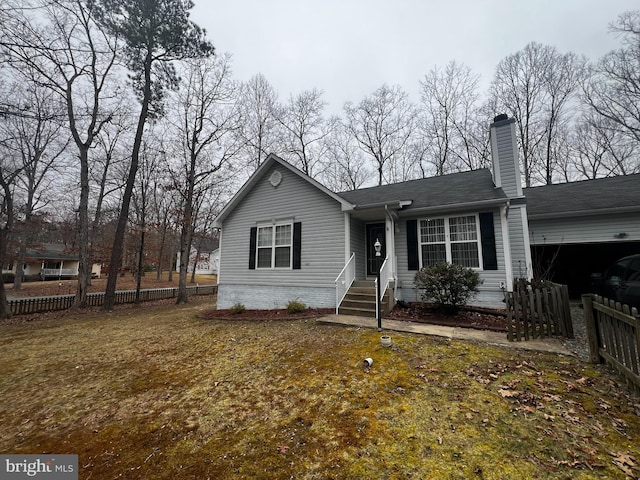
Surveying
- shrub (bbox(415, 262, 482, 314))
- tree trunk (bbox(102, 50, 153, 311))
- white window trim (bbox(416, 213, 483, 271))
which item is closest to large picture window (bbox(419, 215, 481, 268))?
white window trim (bbox(416, 213, 483, 271))

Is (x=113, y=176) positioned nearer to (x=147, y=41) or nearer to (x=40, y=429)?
(x=147, y=41)

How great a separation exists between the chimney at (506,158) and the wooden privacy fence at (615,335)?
6.23 meters

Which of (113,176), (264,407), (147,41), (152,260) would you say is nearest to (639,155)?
(264,407)

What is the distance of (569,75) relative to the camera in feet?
60.1

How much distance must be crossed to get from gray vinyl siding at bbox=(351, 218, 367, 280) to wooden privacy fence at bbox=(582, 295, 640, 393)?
6.28 metres

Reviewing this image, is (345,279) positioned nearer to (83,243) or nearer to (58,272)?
(83,243)

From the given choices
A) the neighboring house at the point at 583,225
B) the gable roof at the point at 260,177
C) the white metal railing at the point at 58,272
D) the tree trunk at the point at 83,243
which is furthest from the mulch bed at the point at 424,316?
the white metal railing at the point at 58,272

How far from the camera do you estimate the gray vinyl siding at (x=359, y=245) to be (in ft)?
32.0

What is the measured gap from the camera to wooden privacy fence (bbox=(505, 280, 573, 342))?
541 centimetres

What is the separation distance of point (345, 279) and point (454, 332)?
12.0ft

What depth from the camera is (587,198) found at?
10.5 meters

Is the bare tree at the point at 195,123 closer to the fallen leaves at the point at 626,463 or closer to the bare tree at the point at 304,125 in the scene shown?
the bare tree at the point at 304,125

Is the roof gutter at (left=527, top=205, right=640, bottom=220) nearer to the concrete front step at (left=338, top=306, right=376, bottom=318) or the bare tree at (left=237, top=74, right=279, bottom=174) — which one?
the concrete front step at (left=338, top=306, right=376, bottom=318)

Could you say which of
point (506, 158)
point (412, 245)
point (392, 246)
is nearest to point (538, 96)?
point (506, 158)
